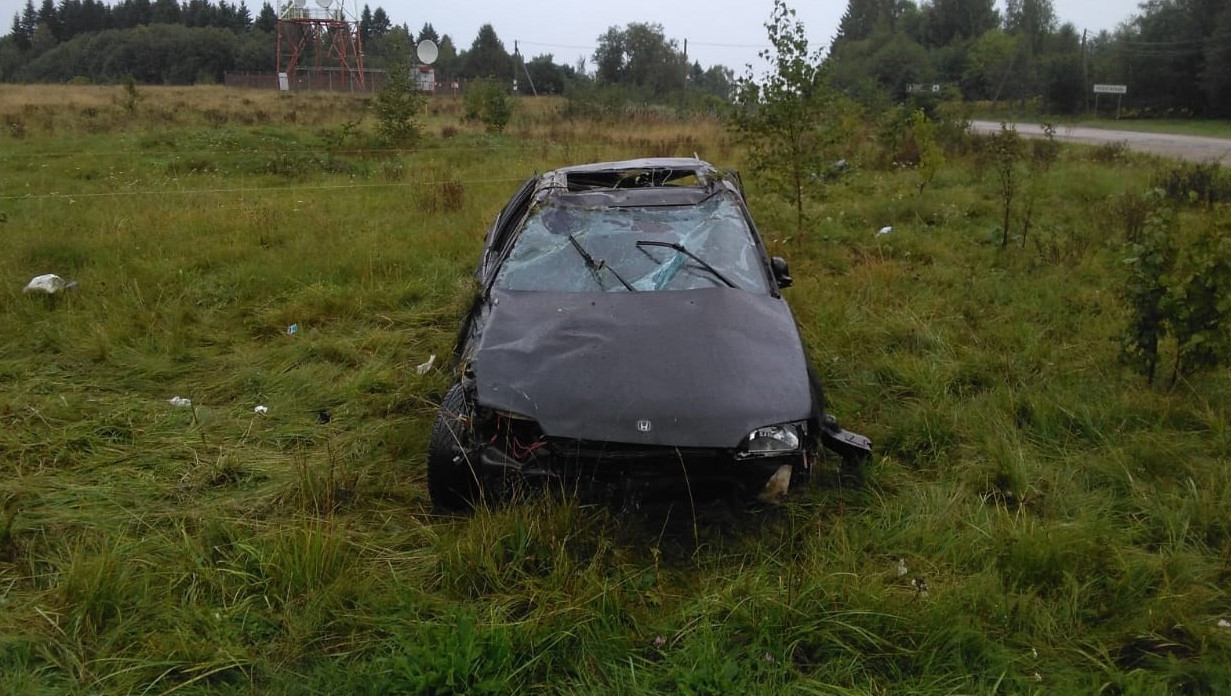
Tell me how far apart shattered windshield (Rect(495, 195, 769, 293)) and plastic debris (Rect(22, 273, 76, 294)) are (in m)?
4.25

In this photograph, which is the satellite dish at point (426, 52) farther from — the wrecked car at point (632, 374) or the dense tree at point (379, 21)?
the dense tree at point (379, 21)

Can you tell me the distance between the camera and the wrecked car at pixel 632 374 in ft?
9.93

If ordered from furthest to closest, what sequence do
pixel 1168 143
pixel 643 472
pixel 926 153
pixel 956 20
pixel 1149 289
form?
pixel 956 20
pixel 1168 143
pixel 926 153
pixel 1149 289
pixel 643 472

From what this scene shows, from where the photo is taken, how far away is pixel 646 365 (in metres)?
3.33

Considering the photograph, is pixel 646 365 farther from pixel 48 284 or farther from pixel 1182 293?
pixel 48 284

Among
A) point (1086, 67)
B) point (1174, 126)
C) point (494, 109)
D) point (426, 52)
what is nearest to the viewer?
point (494, 109)

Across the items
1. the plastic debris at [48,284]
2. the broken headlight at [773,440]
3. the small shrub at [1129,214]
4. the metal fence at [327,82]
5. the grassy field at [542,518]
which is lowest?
the grassy field at [542,518]

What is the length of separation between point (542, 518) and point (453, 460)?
486 millimetres

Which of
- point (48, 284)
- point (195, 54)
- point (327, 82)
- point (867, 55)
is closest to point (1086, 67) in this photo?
point (867, 55)

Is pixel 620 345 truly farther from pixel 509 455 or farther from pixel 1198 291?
pixel 1198 291

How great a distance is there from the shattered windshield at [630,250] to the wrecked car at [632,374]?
0.01 m

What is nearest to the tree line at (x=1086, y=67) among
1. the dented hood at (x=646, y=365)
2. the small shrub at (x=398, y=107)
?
the small shrub at (x=398, y=107)

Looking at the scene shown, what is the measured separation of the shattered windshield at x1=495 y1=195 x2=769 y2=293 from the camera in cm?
414

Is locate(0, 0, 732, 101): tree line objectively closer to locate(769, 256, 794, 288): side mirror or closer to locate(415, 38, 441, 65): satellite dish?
locate(415, 38, 441, 65): satellite dish
